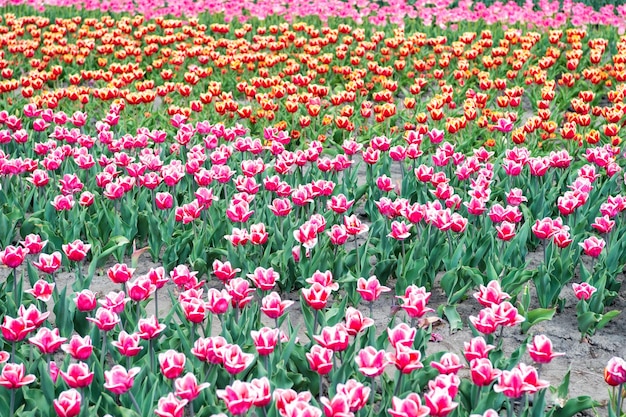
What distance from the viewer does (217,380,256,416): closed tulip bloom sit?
8.63ft

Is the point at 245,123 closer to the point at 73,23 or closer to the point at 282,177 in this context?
the point at 282,177

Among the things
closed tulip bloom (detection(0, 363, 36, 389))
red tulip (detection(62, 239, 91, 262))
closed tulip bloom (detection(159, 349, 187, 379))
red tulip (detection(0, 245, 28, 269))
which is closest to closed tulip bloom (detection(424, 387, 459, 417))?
closed tulip bloom (detection(159, 349, 187, 379))

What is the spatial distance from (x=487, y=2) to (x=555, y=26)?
282 cm

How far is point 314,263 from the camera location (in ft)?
14.4

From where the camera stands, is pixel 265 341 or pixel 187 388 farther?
pixel 265 341

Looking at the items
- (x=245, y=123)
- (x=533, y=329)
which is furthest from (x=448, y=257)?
(x=245, y=123)

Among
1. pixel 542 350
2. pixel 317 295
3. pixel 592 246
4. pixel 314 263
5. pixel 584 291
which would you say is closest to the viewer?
pixel 542 350

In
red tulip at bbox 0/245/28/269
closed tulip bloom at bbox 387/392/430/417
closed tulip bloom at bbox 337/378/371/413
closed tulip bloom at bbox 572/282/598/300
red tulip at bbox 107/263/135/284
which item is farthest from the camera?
closed tulip bloom at bbox 572/282/598/300

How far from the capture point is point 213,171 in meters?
5.16

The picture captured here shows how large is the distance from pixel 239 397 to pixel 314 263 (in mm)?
1790

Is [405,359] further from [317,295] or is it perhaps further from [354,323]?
[317,295]

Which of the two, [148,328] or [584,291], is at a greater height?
[148,328]

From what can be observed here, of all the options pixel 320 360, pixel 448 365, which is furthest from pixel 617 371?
pixel 320 360

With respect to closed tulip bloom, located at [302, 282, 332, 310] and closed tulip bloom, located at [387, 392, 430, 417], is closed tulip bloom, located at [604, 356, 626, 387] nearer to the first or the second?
closed tulip bloom, located at [387, 392, 430, 417]
